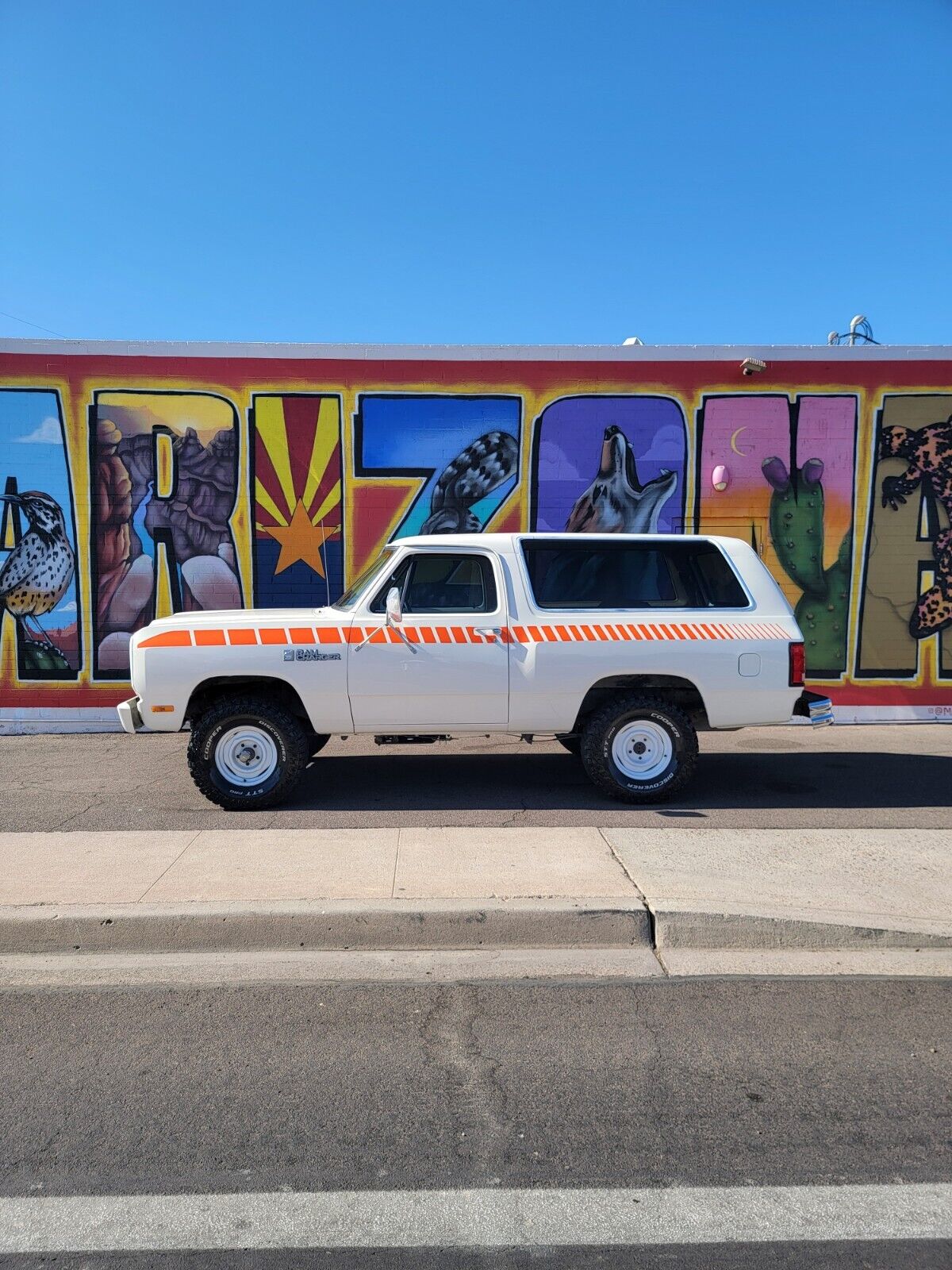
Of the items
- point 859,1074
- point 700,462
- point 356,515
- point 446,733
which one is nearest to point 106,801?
point 446,733

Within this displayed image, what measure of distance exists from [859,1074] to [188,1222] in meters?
2.42

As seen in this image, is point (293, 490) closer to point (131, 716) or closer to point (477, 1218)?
point (131, 716)

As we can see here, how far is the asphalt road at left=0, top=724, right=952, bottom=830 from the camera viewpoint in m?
6.72

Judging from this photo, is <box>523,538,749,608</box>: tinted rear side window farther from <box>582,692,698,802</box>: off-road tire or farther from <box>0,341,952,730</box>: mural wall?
<box>0,341,952,730</box>: mural wall

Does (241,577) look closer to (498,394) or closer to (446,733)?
(498,394)

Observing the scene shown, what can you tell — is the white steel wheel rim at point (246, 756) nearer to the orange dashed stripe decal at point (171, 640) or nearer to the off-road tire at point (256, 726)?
the off-road tire at point (256, 726)

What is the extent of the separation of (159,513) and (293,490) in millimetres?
1607

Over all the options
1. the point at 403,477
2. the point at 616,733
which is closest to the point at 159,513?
the point at 403,477

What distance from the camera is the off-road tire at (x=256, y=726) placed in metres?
6.76

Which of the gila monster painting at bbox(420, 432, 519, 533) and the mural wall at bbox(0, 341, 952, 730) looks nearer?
the mural wall at bbox(0, 341, 952, 730)

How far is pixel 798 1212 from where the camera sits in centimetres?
274

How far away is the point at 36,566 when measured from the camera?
11.0 metres

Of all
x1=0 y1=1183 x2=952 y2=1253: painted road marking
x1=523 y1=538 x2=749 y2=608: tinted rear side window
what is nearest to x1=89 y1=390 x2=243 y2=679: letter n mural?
x1=523 y1=538 x2=749 y2=608: tinted rear side window

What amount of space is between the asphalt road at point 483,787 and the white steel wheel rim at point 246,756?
0.28 m
